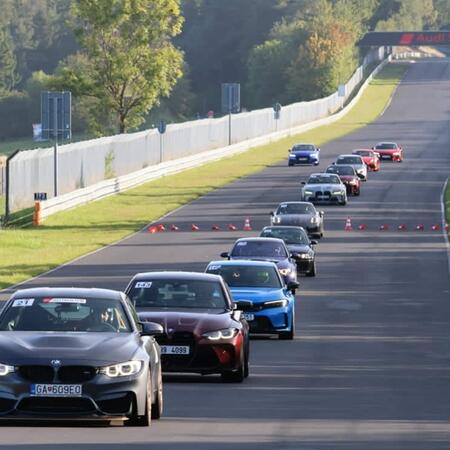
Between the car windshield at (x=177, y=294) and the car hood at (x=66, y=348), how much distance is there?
227 inches

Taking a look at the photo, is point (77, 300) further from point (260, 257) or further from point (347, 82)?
point (347, 82)

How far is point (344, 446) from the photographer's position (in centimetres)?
1467

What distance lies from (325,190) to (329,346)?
3939 cm

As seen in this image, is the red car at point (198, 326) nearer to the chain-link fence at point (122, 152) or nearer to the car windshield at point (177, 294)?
the car windshield at point (177, 294)

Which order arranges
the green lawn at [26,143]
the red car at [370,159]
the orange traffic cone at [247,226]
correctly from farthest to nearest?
the green lawn at [26,143], the red car at [370,159], the orange traffic cone at [247,226]

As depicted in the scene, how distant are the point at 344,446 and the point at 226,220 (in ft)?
154

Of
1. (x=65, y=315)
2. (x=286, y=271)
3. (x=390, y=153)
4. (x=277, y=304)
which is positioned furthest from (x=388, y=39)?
(x=65, y=315)

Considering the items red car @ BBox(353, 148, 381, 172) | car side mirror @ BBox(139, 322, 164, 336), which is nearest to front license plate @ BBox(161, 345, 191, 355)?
car side mirror @ BBox(139, 322, 164, 336)

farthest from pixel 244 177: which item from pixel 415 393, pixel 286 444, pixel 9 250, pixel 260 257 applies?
pixel 286 444

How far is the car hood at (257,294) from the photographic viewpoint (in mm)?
27922

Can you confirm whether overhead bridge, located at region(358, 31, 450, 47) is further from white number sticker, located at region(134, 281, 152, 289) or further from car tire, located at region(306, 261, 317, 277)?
white number sticker, located at region(134, 281, 152, 289)

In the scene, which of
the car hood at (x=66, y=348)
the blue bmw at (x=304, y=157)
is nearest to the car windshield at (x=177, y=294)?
the car hood at (x=66, y=348)

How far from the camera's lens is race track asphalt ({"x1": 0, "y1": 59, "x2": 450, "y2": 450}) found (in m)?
15.4

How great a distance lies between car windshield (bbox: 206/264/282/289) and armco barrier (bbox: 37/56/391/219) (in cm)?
3084
